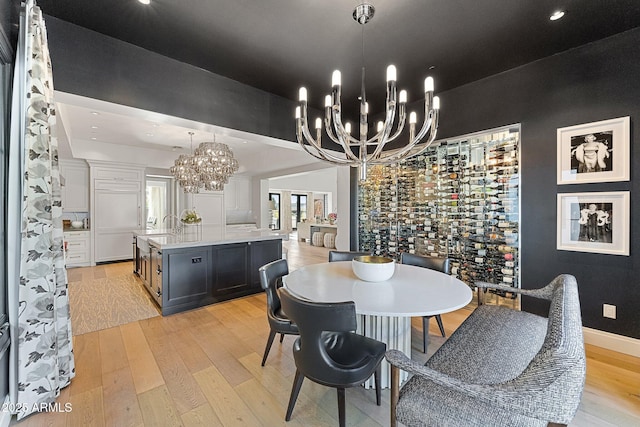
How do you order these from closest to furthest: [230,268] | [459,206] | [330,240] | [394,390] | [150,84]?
[394,390] → [150,84] → [459,206] → [230,268] → [330,240]

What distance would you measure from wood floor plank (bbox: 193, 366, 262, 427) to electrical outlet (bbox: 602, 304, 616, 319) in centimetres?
301

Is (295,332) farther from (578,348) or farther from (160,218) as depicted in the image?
(160,218)

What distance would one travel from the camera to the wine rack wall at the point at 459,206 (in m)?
2.97

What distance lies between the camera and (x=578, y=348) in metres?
0.92

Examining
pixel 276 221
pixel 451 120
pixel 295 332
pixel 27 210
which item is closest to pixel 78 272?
pixel 27 210

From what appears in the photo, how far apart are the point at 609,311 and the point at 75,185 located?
29.0 feet

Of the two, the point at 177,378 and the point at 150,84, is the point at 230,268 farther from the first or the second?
the point at 150,84

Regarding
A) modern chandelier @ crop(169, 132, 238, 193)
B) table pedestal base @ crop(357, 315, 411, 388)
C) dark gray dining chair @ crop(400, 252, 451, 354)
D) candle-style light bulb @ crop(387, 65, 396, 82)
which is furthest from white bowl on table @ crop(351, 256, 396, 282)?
modern chandelier @ crop(169, 132, 238, 193)

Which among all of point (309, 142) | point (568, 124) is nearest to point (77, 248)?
point (309, 142)

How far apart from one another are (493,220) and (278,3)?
2978mm

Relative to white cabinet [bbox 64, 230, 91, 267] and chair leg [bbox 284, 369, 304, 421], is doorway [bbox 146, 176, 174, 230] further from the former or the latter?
chair leg [bbox 284, 369, 304, 421]

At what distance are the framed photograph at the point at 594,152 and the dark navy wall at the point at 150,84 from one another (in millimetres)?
3002

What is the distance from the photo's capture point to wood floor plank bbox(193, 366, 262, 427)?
5.36ft

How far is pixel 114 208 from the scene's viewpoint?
243 inches
